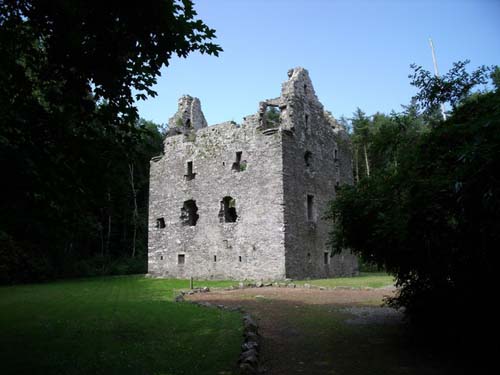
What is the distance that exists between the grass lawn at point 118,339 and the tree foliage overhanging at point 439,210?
336 cm

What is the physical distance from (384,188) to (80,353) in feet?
20.2

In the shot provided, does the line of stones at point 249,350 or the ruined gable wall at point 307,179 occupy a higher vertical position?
the ruined gable wall at point 307,179

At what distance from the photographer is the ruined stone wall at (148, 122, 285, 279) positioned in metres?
23.3

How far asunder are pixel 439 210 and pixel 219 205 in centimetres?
2065

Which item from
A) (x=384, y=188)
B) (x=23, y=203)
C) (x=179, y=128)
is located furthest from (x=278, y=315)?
(x=179, y=128)

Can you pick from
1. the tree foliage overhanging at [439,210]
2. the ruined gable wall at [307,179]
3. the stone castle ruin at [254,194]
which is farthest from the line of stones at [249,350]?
the ruined gable wall at [307,179]

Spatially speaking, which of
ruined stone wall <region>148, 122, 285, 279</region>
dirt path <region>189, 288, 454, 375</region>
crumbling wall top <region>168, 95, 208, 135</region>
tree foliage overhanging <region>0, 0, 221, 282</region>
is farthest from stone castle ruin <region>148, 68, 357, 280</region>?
tree foliage overhanging <region>0, 0, 221, 282</region>

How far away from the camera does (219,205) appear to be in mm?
25734

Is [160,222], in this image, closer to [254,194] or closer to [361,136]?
[254,194]

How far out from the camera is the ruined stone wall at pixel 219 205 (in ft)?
76.4

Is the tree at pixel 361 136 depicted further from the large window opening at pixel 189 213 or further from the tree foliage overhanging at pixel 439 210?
the tree foliage overhanging at pixel 439 210

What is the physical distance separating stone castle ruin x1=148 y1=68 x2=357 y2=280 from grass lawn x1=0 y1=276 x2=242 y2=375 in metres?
10.5

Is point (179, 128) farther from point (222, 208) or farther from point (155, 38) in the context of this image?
point (155, 38)

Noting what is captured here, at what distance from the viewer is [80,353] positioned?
7.29 metres
